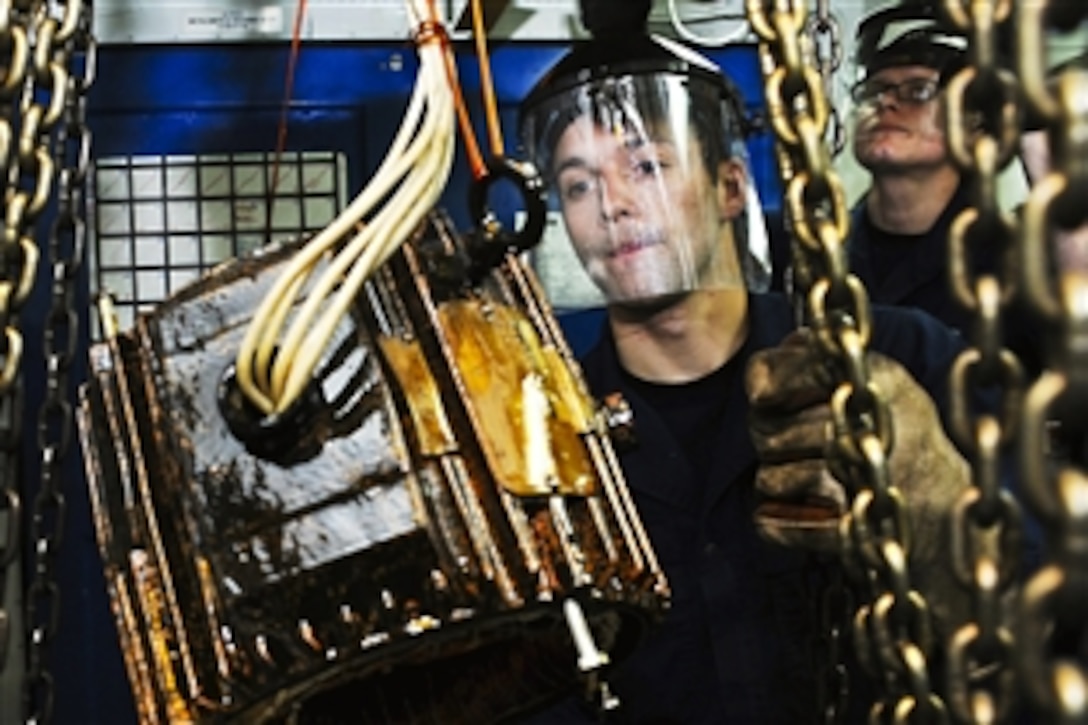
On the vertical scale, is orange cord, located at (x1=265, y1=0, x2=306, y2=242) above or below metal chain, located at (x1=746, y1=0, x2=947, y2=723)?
above

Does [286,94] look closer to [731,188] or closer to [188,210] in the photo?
[188,210]

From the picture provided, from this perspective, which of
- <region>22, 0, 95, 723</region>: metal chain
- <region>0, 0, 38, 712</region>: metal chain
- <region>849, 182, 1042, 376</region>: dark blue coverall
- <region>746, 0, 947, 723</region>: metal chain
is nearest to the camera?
<region>746, 0, 947, 723</region>: metal chain

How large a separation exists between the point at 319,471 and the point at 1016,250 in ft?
1.92

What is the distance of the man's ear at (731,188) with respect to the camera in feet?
5.34

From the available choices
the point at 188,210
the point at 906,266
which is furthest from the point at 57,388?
the point at 906,266

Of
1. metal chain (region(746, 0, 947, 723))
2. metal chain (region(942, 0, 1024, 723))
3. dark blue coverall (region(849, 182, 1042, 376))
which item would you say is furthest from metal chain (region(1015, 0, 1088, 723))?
dark blue coverall (region(849, 182, 1042, 376))

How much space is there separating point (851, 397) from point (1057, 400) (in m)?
0.24

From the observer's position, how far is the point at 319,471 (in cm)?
94

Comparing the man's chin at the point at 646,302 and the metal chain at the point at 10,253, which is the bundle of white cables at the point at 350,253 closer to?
the metal chain at the point at 10,253

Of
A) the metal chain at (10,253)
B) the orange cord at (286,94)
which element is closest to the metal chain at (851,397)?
the metal chain at (10,253)

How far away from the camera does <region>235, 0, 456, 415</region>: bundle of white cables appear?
2.91ft

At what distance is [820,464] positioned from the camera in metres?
1.13

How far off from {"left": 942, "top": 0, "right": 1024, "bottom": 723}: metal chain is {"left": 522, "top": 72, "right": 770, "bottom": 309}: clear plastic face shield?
1.03 meters

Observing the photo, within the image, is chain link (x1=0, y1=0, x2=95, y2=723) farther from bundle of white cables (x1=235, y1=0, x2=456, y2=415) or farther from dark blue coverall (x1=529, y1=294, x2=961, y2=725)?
dark blue coverall (x1=529, y1=294, x2=961, y2=725)
